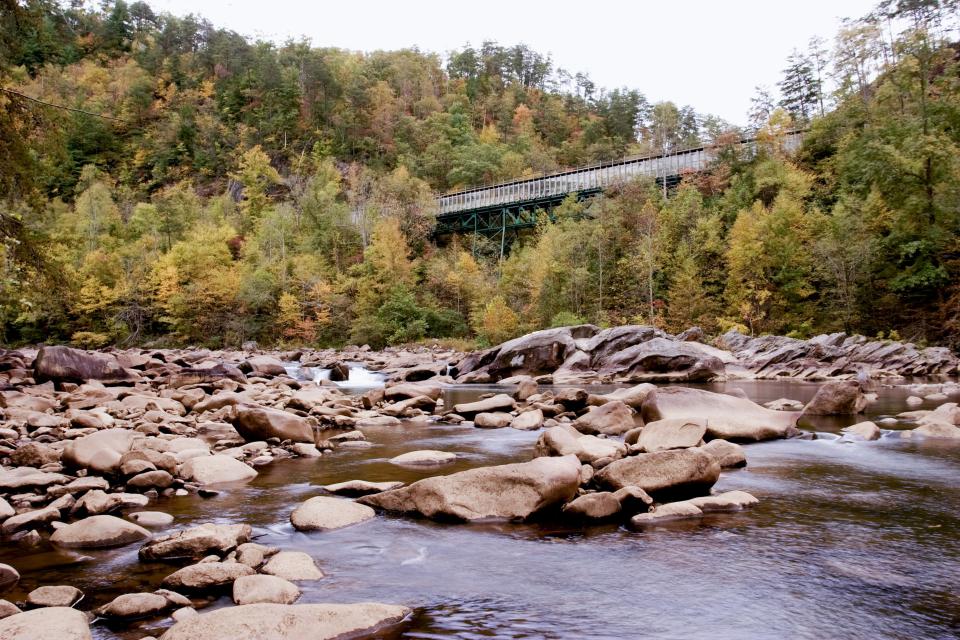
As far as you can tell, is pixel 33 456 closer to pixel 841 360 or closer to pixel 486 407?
pixel 486 407

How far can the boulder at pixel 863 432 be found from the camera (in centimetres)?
1031

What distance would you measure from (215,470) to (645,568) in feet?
17.9

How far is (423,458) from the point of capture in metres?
8.85

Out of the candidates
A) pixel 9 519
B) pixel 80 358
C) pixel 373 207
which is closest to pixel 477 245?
pixel 373 207

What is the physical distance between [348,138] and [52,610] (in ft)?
270

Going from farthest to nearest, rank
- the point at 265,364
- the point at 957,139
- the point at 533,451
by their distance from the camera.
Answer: the point at 957,139 < the point at 265,364 < the point at 533,451

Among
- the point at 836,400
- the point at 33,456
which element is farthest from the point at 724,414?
the point at 33,456

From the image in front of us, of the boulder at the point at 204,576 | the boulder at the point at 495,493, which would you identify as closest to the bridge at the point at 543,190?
the boulder at the point at 495,493

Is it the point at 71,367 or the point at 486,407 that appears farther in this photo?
the point at 71,367

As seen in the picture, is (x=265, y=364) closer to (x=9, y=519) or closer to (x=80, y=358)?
(x=80, y=358)

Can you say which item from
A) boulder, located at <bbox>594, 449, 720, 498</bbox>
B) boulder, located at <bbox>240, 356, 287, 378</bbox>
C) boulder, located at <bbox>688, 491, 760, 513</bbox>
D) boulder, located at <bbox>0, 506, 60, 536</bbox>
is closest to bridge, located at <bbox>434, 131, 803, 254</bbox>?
boulder, located at <bbox>240, 356, 287, 378</bbox>

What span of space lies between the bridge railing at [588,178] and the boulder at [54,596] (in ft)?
165

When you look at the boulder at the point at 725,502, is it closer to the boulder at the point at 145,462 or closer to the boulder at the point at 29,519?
the boulder at the point at 145,462

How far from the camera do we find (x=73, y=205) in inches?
3066
